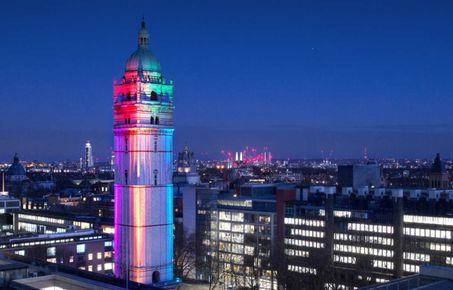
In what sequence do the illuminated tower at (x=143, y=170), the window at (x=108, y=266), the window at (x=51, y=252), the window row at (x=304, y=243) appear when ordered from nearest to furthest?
1. the illuminated tower at (x=143, y=170)
2. the window at (x=51, y=252)
3. the window at (x=108, y=266)
4. the window row at (x=304, y=243)

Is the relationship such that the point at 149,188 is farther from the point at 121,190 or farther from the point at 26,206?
the point at 26,206

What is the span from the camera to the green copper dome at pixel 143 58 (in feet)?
224

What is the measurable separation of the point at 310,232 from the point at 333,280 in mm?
18669

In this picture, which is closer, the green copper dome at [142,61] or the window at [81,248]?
the green copper dome at [142,61]

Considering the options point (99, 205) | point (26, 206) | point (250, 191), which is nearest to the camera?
point (250, 191)

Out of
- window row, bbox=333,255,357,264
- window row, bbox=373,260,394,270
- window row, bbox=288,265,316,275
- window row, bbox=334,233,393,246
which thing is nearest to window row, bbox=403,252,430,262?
window row, bbox=373,260,394,270

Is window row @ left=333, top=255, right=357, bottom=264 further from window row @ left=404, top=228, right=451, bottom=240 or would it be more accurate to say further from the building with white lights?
window row @ left=404, top=228, right=451, bottom=240

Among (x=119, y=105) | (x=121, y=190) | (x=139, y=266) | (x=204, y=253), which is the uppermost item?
(x=119, y=105)

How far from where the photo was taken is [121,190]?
68812 mm

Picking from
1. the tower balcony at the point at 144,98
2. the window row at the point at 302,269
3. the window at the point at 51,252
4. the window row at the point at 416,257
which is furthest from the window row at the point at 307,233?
the tower balcony at the point at 144,98

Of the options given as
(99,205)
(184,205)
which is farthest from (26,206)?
(184,205)

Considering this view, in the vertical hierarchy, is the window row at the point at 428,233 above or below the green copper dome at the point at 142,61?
below

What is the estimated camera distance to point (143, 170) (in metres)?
67.2

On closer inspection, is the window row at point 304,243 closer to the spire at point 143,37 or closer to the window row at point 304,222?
the window row at point 304,222
